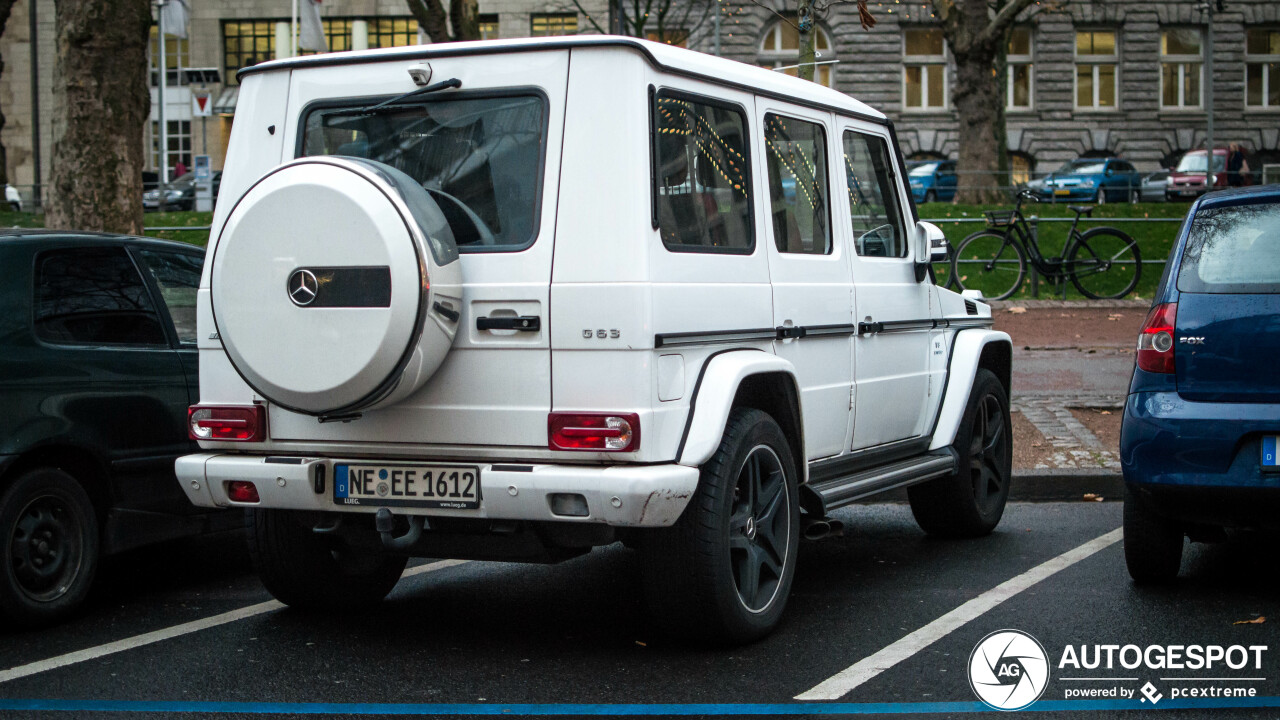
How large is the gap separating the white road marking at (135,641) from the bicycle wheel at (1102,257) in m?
13.4

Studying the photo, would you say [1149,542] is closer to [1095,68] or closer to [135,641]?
[135,641]

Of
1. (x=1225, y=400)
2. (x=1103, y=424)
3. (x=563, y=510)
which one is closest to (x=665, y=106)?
(x=563, y=510)

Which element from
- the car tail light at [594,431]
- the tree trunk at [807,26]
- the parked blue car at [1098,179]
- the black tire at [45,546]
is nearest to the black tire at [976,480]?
the car tail light at [594,431]

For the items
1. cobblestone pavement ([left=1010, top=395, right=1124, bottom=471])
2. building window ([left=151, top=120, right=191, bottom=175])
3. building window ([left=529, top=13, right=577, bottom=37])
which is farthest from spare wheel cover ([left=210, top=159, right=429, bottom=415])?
building window ([left=151, top=120, right=191, bottom=175])

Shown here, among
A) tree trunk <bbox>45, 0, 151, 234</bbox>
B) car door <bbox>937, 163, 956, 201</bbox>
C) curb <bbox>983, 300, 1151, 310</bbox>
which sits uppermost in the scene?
car door <bbox>937, 163, 956, 201</bbox>

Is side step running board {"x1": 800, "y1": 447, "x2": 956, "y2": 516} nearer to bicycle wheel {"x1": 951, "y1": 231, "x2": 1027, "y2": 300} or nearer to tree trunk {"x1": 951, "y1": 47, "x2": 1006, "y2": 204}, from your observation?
bicycle wheel {"x1": 951, "y1": 231, "x2": 1027, "y2": 300}

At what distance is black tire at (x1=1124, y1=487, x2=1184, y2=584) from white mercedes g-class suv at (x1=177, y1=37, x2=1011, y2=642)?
134 cm

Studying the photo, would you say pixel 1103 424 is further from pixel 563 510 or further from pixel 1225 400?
pixel 563 510

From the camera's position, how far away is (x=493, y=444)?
4660 millimetres

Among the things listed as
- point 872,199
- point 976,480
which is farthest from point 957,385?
point 872,199

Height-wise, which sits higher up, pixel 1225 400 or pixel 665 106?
pixel 665 106

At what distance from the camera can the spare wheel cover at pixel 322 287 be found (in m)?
4.42

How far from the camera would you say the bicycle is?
55.9 feet

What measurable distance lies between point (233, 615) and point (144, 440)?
0.87 m
